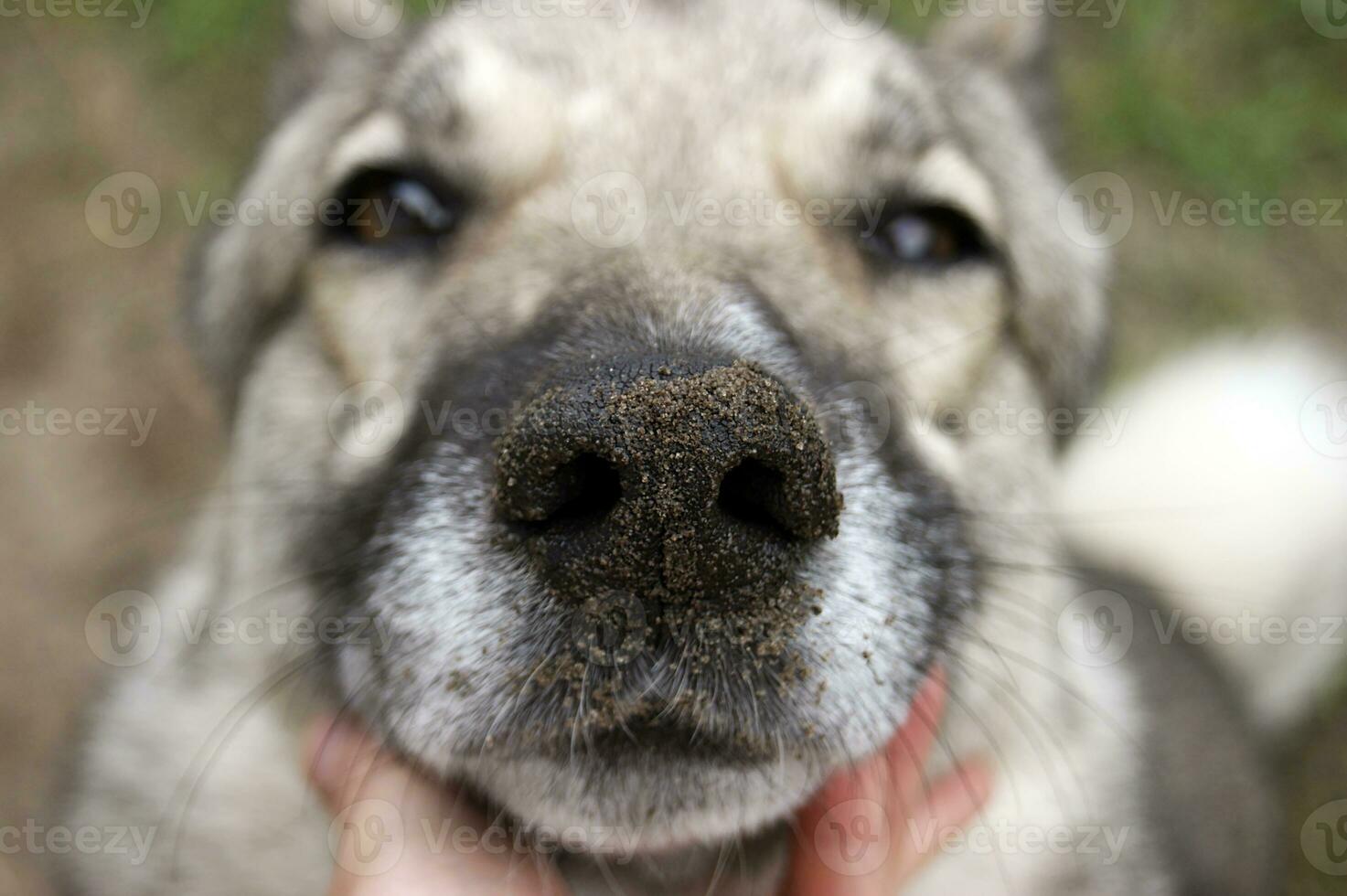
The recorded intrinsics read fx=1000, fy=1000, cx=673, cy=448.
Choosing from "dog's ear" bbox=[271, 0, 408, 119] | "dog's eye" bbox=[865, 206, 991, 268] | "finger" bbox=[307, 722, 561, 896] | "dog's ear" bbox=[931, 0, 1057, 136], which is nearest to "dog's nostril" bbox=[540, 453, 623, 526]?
"finger" bbox=[307, 722, 561, 896]

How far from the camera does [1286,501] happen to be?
15.9 ft

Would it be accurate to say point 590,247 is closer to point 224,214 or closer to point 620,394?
point 620,394

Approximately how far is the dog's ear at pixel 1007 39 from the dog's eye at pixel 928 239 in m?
0.97

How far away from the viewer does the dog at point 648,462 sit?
1.68 metres

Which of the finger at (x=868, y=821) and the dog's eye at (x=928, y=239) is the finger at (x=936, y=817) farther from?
the dog's eye at (x=928, y=239)

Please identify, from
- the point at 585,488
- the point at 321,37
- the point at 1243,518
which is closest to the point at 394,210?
Result: the point at 321,37

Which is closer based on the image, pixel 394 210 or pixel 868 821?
pixel 868 821

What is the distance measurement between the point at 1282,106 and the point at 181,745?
6.81 meters

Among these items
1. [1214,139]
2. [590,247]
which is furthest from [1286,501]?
[590,247]

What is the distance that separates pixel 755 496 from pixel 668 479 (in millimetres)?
186

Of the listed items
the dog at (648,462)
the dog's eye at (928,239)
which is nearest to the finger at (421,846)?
the dog at (648,462)

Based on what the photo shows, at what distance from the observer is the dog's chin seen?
1800mm

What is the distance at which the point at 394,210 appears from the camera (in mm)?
2596

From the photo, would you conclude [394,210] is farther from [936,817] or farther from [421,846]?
[936,817]
